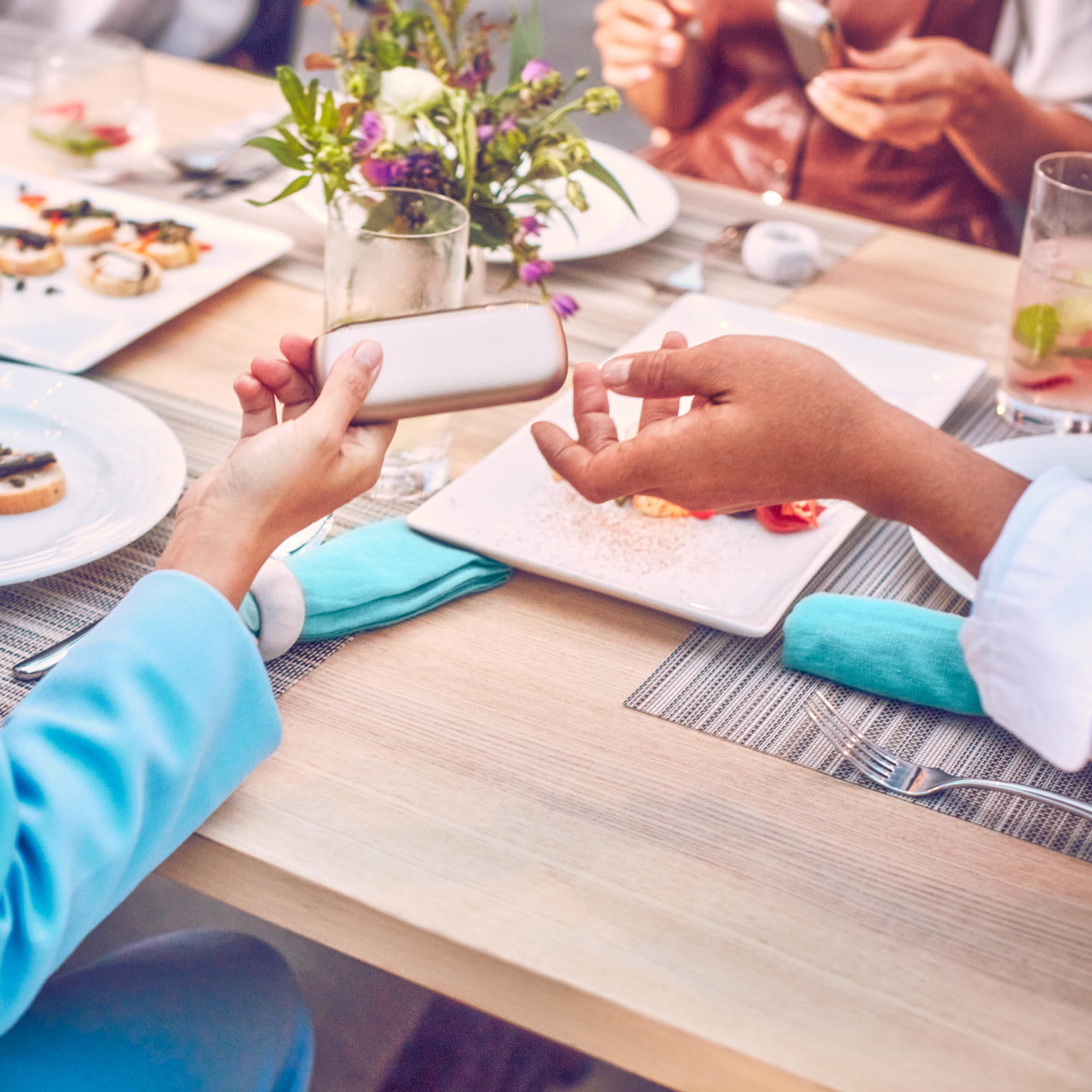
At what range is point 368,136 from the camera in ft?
3.33

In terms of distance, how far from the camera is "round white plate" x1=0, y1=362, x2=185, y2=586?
85 cm

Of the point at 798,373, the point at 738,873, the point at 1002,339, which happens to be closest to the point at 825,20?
the point at 1002,339

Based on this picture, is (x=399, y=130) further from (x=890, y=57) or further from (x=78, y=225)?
(x=890, y=57)

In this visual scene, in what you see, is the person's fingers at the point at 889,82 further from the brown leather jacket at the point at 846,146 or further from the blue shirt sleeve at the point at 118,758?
the blue shirt sleeve at the point at 118,758

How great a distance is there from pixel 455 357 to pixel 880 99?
1.18 meters

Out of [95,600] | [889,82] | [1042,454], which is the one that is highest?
[889,82]

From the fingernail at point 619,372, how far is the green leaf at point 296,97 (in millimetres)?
348

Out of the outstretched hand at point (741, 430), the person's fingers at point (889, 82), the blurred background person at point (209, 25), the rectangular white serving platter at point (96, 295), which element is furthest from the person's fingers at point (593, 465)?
the blurred background person at point (209, 25)

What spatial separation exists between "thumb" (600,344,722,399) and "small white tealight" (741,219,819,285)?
23.2 inches

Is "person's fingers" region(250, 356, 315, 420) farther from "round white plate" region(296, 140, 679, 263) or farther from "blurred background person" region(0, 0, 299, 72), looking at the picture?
"blurred background person" region(0, 0, 299, 72)

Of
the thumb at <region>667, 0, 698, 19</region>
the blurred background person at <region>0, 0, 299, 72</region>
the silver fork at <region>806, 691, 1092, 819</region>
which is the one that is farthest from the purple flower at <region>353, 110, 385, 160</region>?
the blurred background person at <region>0, 0, 299, 72</region>

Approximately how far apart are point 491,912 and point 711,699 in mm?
235

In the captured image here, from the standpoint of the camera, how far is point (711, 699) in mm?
794

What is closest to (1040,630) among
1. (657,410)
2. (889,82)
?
(657,410)
